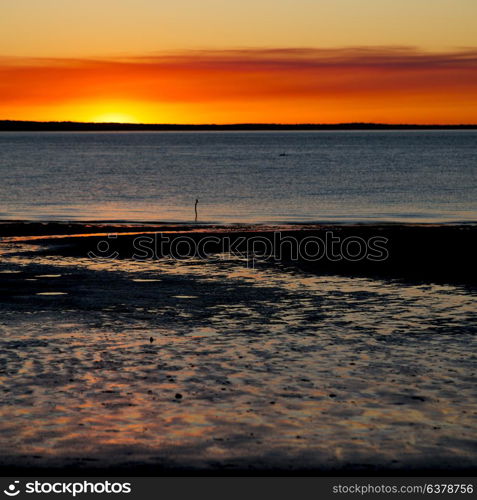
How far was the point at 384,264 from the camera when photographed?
2797 cm

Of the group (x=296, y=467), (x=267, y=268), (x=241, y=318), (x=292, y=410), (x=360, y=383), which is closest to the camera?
(x=296, y=467)

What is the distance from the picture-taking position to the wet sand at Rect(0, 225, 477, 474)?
10039mm

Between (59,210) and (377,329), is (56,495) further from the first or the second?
(59,210)

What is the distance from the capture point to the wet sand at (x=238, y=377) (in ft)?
32.9

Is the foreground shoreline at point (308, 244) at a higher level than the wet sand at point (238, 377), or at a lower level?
higher

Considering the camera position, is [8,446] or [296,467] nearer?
[296,467]

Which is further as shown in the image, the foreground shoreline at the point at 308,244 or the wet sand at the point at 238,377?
the foreground shoreline at the point at 308,244

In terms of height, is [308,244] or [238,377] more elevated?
[308,244]

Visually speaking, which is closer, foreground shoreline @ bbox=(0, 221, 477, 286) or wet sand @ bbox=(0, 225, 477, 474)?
wet sand @ bbox=(0, 225, 477, 474)

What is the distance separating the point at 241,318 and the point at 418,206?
166ft

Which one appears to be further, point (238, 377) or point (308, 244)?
point (308, 244)

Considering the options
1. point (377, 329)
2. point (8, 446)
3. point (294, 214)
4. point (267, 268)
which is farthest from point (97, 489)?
point (294, 214)

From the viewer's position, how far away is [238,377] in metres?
13.6

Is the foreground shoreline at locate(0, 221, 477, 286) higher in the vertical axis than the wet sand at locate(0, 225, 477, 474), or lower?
higher
